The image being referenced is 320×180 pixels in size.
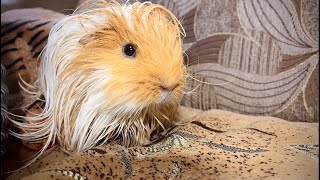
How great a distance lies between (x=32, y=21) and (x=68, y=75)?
211mm

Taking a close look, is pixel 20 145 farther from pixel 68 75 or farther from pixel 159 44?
pixel 159 44

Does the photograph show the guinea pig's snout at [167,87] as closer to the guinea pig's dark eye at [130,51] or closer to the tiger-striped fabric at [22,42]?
the guinea pig's dark eye at [130,51]

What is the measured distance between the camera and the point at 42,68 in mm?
673

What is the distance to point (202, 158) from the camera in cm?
63

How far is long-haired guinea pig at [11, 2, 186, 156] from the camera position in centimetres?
61

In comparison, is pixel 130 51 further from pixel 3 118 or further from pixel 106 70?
pixel 3 118

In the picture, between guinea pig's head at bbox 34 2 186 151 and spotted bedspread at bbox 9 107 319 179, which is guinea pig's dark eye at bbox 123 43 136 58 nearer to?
guinea pig's head at bbox 34 2 186 151

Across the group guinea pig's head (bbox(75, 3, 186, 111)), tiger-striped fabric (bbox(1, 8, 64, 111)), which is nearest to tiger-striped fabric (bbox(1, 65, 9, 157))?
tiger-striped fabric (bbox(1, 8, 64, 111))

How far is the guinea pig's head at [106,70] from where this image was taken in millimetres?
609

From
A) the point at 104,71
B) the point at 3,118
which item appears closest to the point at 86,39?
the point at 104,71

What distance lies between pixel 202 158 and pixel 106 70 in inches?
8.0

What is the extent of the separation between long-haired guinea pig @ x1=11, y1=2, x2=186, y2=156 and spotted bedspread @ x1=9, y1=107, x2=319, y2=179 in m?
0.05

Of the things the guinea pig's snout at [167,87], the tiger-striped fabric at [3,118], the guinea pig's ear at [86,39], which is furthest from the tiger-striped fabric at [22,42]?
the guinea pig's snout at [167,87]

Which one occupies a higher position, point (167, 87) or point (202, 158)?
point (167, 87)
